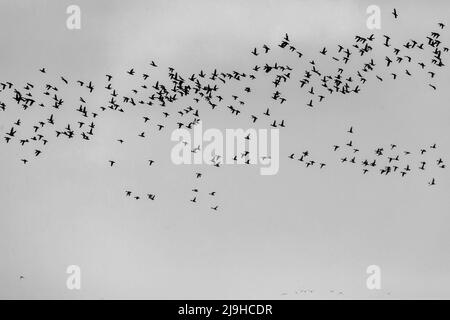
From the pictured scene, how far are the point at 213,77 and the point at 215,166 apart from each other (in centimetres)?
1134

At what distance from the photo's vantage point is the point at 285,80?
223 feet

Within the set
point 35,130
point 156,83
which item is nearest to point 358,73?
point 156,83

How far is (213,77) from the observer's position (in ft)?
225
